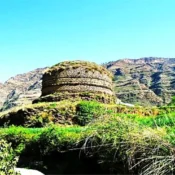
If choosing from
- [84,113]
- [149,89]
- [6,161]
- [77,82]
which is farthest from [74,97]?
[149,89]

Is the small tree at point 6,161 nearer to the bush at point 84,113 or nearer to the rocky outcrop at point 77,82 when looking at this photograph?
the bush at point 84,113

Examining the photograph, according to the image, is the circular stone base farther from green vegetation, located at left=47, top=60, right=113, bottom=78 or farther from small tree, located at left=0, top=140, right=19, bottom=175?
small tree, located at left=0, top=140, right=19, bottom=175

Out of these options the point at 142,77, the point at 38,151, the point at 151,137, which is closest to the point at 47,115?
the point at 38,151

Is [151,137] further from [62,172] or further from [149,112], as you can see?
[149,112]

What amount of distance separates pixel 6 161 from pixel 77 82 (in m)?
30.5

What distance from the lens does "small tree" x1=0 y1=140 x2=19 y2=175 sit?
261 inches

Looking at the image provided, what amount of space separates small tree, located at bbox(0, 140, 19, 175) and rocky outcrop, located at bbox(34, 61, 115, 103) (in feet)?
93.0

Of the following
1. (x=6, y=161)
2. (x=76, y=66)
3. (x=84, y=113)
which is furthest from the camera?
(x=76, y=66)

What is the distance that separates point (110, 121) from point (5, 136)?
42.8 ft

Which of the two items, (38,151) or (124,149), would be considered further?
(38,151)

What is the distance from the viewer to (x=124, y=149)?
880 centimetres

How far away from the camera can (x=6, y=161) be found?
22.6 feet

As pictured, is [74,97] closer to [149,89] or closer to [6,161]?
[6,161]

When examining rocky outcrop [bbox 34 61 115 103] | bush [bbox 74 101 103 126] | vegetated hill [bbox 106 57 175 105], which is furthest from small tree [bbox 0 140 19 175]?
vegetated hill [bbox 106 57 175 105]
